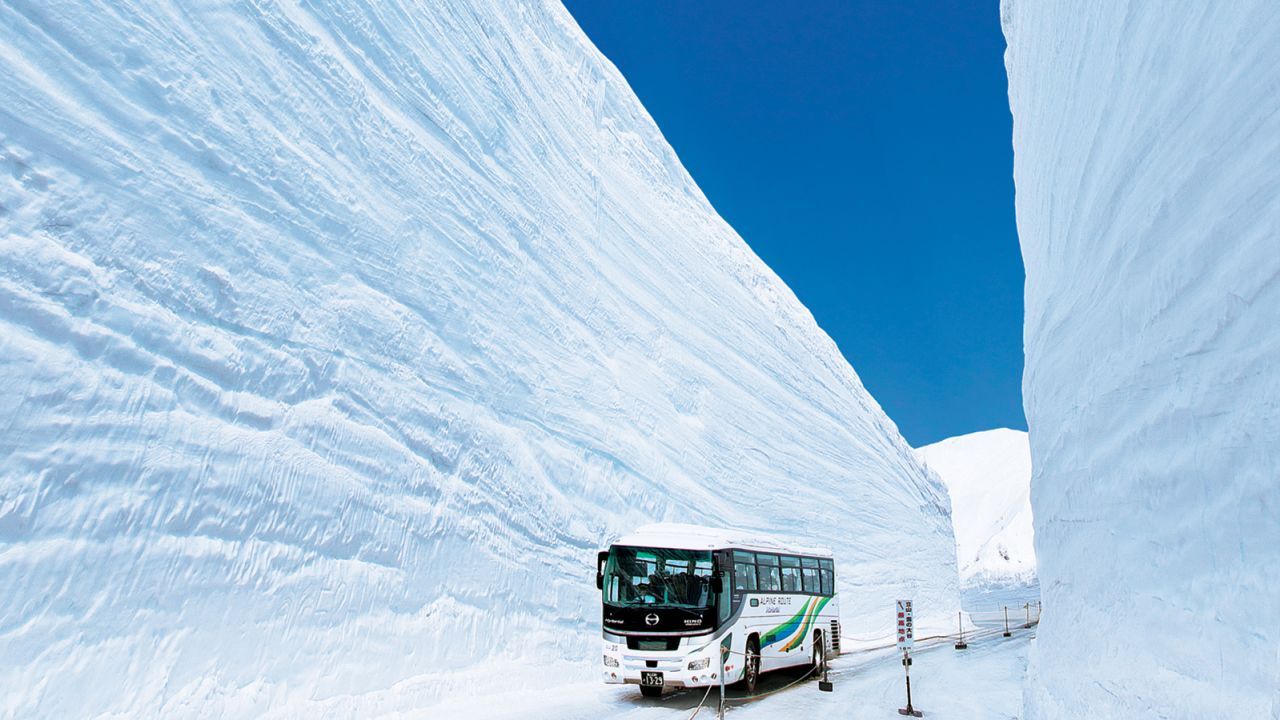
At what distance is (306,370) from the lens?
31.2ft

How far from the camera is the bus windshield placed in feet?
32.3

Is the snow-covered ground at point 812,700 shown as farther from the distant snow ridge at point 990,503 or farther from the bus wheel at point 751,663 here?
the distant snow ridge at point 990,503

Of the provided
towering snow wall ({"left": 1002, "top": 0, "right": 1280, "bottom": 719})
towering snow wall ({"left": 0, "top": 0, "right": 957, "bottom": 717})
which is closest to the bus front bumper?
towering snow wall ({"left": 0, "top": 0, "right": 957, "bottom": 717})

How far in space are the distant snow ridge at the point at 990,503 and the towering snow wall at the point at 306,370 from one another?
32.8 meters

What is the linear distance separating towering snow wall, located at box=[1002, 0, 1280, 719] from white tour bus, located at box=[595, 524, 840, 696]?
3565 millimetres

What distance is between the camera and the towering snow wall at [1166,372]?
3943 mm

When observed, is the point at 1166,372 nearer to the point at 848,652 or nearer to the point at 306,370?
the point at 306,370

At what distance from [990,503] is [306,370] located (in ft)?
217

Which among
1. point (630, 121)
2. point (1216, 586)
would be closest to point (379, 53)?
point (630, 121)

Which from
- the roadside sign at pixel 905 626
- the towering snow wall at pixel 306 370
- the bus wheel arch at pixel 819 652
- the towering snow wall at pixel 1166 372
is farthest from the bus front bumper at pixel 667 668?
the bus wheel arch at pixel 819 652

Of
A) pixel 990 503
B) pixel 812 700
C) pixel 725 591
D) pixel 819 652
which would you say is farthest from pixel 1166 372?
pixel 990 503

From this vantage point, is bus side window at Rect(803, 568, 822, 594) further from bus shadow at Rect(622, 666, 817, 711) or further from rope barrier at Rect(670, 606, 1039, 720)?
bus shadow at Rect(622, 666, 817, 711)

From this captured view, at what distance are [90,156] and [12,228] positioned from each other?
1254mm

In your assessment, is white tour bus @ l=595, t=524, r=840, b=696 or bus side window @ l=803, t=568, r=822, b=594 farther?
bus side window @ l=803, t=568, r=822, b=594
